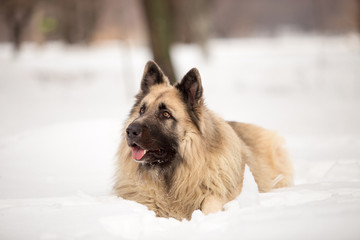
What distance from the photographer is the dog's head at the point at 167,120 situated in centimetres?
356

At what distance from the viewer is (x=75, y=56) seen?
27.4 metres

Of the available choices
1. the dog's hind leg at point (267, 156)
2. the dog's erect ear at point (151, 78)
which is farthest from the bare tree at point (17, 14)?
the dog's hind leg at point (267, 156)

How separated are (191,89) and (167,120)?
42 centimetres

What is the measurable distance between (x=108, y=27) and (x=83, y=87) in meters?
28.0

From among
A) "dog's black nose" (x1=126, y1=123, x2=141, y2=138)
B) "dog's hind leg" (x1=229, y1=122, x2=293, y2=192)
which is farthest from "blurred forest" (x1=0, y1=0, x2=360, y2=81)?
"dog's black nose" (x1=126, y1=123, x2=141, y2=138)

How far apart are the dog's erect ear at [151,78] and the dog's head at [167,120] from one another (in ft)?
0.88

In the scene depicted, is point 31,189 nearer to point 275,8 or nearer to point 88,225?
point 88,225

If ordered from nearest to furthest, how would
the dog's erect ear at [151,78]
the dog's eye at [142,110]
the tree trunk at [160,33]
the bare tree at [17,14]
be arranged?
the dog's eye at [142,110]
the dog's erect ear at [151,78]
the tree trunk at [160,33]
the bare tree at [17,14]

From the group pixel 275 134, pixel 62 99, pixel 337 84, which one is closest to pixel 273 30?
pixel 337 84

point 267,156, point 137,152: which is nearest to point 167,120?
point 137,152

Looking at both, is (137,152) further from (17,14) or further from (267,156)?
(17,14)

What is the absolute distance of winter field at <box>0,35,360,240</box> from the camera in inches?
106

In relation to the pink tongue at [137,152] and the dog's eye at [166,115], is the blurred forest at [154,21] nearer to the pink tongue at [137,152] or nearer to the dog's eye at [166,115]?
the dog's eye at [166,115]

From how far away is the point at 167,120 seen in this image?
3.71 meters
